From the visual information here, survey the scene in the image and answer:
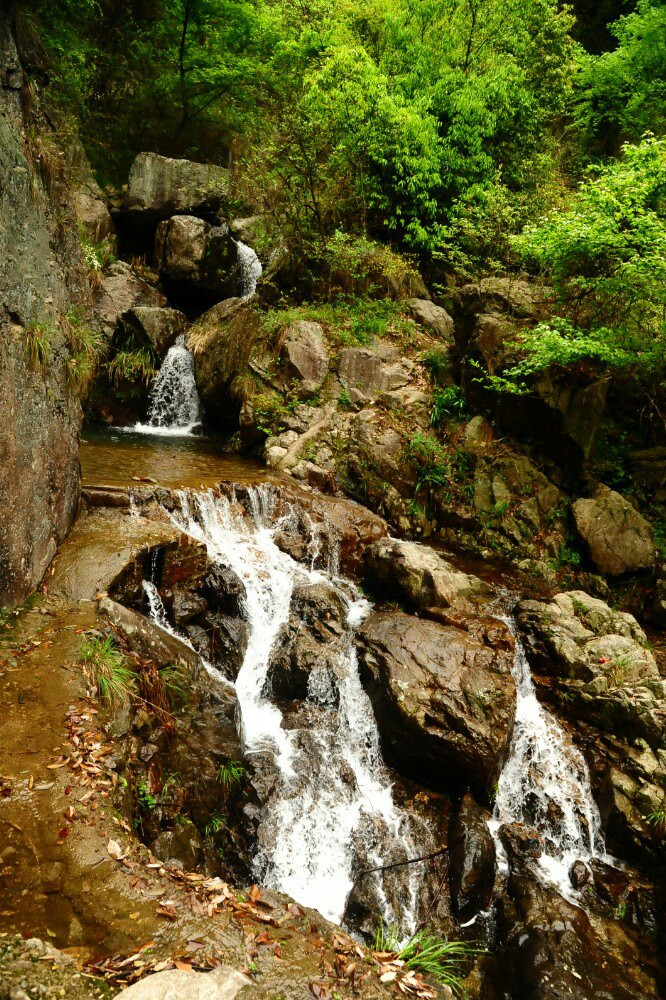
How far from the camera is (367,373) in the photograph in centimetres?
1147

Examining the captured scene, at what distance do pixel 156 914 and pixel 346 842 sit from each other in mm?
3308

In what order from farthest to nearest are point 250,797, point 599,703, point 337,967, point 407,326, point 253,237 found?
point 253,237 → point 407,326 → point 599,703 → point 250,797 → point 337,967

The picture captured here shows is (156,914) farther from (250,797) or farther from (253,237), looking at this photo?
(253,237)

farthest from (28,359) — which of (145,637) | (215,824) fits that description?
(215,824)

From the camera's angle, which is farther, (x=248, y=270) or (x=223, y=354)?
(x=248, y=270)

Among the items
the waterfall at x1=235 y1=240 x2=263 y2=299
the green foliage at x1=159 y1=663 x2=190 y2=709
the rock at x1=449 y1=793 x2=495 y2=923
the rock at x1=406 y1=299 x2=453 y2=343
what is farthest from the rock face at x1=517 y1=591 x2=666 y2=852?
the waterfall at x1=235 y1=240 x2=263 y2=299

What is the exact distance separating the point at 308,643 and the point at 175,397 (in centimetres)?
791

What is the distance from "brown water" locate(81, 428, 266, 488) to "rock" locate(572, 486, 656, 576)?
247 inches

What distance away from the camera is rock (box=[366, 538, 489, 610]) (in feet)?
25.1

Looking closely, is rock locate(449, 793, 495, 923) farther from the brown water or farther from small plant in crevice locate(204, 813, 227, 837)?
the brown water

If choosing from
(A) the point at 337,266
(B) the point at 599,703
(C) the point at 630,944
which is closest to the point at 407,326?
(A) the point at 337,266

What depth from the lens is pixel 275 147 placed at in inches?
488

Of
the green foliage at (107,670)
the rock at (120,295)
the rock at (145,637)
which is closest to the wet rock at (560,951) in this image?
the rock at (145,637)

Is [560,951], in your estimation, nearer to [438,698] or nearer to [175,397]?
[438,698]
